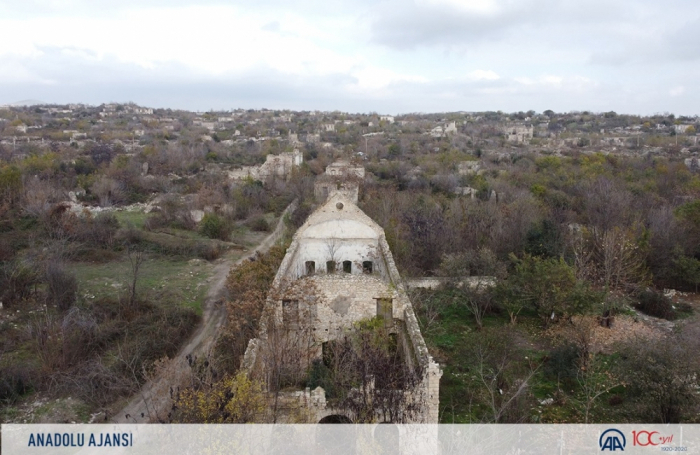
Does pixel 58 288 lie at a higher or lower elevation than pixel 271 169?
lower

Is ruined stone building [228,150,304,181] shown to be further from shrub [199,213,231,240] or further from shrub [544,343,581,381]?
shrub [544,343,581,381]

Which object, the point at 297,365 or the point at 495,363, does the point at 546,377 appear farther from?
the point at 297,365

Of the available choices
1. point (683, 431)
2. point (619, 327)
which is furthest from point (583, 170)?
point (683, 431)

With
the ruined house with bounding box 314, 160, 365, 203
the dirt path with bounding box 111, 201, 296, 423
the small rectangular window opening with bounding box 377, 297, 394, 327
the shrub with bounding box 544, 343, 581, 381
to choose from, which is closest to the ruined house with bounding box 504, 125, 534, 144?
the ruined house with bounding box 314, 160, 365, 203

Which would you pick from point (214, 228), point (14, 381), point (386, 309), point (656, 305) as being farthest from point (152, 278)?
point (656, 305)

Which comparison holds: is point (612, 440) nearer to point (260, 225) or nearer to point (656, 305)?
point (656, 305)

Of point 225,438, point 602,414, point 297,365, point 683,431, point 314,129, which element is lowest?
point 602,414
